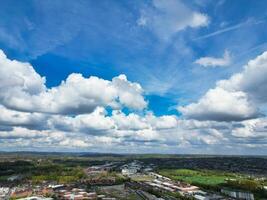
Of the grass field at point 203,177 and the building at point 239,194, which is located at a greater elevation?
the grass field at point 203,177

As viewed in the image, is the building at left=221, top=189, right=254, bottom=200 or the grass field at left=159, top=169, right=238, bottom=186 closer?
the building at left=221, top=189, right=254, bottom=200

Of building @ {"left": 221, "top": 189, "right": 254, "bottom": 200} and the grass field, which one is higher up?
the grass field

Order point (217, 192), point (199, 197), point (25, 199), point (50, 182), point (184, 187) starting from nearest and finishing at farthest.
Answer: point (25, 199) < point (199, 197) < point (217, 192) < point (184, 187) < point (50, 182)

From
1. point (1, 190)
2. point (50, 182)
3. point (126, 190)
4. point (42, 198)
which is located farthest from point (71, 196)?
point (50, 182)

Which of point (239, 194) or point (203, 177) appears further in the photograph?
point (203, 177)

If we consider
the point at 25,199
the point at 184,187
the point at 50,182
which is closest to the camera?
the point at 25,199

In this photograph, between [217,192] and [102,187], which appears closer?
[217,192]

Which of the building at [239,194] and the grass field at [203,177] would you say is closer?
the building at [239,194]

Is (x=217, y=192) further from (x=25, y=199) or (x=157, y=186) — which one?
(x=25, y=199)

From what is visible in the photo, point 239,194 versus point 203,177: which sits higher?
point 203,177
